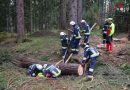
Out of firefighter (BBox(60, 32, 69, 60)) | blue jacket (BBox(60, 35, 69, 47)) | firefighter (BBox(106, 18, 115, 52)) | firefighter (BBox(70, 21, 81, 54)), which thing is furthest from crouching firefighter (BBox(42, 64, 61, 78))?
firefighter (BBox(106, 18, 115, 52))

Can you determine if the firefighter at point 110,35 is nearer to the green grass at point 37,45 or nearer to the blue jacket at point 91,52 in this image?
the green grass at point 37,45

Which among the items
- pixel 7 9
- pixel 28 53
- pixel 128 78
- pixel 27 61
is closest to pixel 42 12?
pixel 7 9

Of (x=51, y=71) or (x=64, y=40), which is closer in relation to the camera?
(x=51, y=71)

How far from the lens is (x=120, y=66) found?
50.6 ft

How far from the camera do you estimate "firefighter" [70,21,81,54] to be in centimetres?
1647

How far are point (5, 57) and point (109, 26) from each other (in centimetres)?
605

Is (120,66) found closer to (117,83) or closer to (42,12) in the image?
(117,83)

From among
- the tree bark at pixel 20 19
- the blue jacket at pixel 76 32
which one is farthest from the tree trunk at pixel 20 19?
the blue jacket at pixel 76 32

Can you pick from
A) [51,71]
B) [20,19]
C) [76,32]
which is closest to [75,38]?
[76,32]

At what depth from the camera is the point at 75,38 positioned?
16562 mm

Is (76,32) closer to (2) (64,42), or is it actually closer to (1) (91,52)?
(2) (64,42)

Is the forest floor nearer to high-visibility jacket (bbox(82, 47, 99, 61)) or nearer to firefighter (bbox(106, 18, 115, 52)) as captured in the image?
firefighter (bbox(106, 18, 115, 52))

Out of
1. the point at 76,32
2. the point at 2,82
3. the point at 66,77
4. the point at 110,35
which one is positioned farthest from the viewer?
the point at 110,35

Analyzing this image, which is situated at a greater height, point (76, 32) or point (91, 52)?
point (76, 32)
